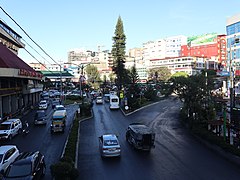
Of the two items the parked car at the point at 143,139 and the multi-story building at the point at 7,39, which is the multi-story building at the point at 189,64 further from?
the parked car at the point at 143,139

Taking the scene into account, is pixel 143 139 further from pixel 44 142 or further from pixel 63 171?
pixel 44 142

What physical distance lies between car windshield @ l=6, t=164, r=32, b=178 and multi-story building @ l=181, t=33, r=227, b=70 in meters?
130

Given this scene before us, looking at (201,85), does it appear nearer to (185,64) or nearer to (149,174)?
(149,174)

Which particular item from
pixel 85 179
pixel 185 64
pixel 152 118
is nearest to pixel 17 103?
pixel 152 118

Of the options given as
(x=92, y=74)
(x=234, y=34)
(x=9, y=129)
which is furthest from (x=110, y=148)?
(x=92, y=74)

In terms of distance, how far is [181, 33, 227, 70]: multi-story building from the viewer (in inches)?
5369

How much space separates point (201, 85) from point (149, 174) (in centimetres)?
1424

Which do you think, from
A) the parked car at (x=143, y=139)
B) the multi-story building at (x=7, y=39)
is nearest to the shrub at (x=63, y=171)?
the parked car at (x=143, y=139)

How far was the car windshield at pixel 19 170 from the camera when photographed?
13.0 meters

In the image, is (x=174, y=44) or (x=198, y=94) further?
(x=174, y=44)

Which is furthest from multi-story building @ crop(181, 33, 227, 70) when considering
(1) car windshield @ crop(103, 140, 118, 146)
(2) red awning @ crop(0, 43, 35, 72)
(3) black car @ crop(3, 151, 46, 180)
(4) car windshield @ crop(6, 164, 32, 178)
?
(4) car windshield @ crop(6, 164, 32, 178)

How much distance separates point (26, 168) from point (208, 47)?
145239 mm

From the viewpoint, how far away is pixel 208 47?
145m

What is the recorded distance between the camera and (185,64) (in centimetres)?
12825
